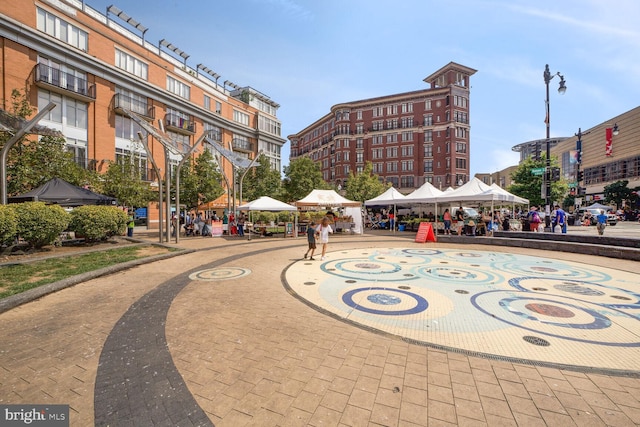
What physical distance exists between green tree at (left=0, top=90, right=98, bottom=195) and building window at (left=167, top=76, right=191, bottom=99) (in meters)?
17.2

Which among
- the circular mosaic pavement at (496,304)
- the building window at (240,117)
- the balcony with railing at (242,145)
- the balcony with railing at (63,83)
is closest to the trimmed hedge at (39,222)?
the circular mosaic pavement at (496,304)

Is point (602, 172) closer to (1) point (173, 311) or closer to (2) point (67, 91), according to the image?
(1) point (173, 311)

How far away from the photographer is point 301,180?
40.9 meters

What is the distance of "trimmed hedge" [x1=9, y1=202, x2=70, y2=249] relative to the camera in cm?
983

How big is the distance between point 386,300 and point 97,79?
3248 cm

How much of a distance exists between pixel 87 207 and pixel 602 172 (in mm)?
79775

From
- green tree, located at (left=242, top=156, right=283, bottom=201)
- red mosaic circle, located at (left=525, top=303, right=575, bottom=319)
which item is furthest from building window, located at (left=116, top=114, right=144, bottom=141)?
red mosaic circle, located at (left=525, top=303, right=575, bottom=319)

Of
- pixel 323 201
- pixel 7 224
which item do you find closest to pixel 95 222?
pixel 7 224

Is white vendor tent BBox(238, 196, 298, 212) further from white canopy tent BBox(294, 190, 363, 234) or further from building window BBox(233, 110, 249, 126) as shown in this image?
building window BBox(233, 110, 249, 126)

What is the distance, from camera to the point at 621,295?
241 inches

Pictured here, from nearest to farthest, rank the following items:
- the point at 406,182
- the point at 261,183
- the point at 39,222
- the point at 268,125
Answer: the point at 39,222
the point at 261,183
the point at 268,125
the point at 406,182

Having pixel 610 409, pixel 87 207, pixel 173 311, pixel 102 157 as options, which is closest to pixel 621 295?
pixel 610 409

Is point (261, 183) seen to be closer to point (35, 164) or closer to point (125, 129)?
point (125, 129)

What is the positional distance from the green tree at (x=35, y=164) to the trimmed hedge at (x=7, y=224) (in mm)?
7572
